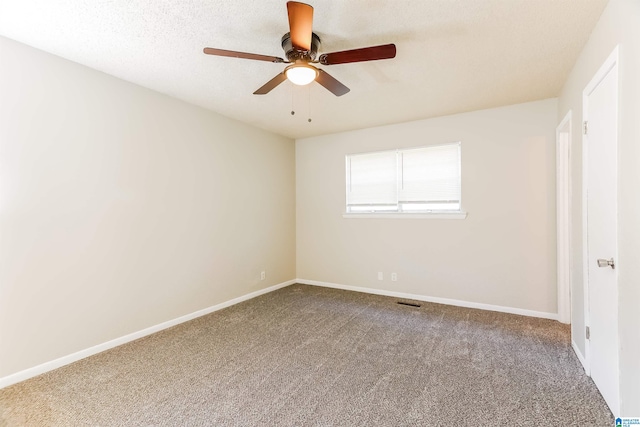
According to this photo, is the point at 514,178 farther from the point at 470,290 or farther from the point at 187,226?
the point at 187,226

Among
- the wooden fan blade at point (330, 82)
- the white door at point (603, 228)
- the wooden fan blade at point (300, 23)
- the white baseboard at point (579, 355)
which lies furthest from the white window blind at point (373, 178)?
the wooden fan blade at point (300, 23)

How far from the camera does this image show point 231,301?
13.5 feet

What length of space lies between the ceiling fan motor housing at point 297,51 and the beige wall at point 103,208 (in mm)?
1885

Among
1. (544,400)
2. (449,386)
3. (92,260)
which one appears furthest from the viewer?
(92,260)

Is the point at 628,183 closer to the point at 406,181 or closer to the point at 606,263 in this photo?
the point at 606,263

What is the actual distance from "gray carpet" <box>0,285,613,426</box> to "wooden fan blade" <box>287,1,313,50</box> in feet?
7.73

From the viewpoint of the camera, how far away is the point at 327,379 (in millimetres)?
2283

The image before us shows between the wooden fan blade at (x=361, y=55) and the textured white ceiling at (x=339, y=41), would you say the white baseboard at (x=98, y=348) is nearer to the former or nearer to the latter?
the textured white ceiling at (x=339, y=41)

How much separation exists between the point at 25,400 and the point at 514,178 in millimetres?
5015

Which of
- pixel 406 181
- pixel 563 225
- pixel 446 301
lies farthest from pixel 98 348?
pixel 563 225

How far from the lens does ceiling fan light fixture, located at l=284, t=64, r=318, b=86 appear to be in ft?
6.76

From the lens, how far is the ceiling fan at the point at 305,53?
1756 mm

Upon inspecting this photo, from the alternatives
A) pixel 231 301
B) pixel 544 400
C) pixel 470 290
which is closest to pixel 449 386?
pixel 544 400

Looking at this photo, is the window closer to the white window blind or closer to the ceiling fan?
the white window blind
